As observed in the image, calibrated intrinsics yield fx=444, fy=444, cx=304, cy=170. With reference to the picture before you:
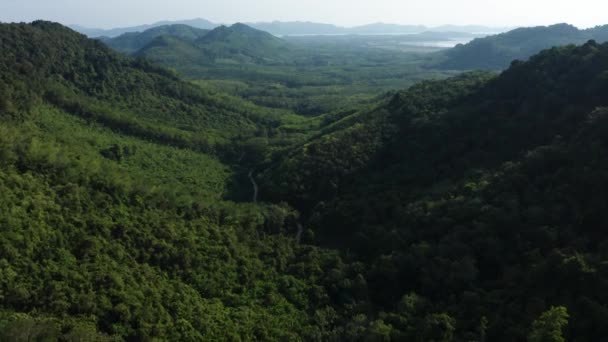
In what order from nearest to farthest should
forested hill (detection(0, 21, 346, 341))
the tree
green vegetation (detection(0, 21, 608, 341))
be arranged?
the tree < green vegetation (detection(0, 21, 608, 341)) < forested hill (detection(0, 21, 346, 341))

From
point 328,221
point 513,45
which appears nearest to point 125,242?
point 328,221

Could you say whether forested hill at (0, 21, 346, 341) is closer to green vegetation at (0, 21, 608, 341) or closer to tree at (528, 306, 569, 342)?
green vegetation at (0, 21, 608, 341)

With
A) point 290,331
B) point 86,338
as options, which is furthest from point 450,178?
point 86,338

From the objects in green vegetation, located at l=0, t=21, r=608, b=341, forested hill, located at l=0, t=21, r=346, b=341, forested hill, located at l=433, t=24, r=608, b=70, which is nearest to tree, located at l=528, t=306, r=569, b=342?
green vegetation, located at l=0, t=21, r=608, b=341

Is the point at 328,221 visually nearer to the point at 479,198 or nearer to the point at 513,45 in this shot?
the point at 479,198

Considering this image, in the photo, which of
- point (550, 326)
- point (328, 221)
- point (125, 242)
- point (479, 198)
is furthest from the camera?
point (328, 221)

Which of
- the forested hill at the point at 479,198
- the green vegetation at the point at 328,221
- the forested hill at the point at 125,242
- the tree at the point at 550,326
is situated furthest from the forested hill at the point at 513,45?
the tree at the point at 550,326

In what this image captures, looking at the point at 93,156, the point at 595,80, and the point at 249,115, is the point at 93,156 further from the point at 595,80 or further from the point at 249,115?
the point at 595,80
